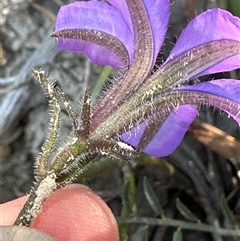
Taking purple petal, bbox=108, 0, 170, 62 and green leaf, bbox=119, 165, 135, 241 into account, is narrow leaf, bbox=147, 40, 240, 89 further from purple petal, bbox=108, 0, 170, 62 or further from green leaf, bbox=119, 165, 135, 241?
green leaf, bbox=119, 165, 135, 241

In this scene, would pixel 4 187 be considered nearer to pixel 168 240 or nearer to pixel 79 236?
pixel 168 240

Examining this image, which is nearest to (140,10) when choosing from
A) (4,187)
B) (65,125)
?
(65,125)

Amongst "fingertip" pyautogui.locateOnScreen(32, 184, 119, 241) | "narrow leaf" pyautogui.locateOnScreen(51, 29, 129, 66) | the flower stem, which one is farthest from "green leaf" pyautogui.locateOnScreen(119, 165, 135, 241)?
Answer: "narrow leaf" pyautogui.locateOnScreen(51, 29, 129, 66)

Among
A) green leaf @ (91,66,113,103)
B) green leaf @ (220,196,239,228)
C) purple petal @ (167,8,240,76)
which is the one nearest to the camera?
purple petal @ (167,8,240,76)

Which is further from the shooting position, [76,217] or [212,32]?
[76,217]

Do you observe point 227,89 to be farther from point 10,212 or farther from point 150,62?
point 10,212

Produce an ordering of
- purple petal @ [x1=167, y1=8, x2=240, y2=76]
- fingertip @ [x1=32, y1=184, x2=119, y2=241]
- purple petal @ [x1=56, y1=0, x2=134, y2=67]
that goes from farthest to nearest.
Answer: fingertip @ [x1=32, y1=184, x2=119, y2=241], purple petal @ [x1=56, y1=0, x2=134, y2=67], purple petal @ [x1=167, y1=8, x2=240, y2=76]

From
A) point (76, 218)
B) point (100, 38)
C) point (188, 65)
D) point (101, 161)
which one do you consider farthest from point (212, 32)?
point (101, 161)
